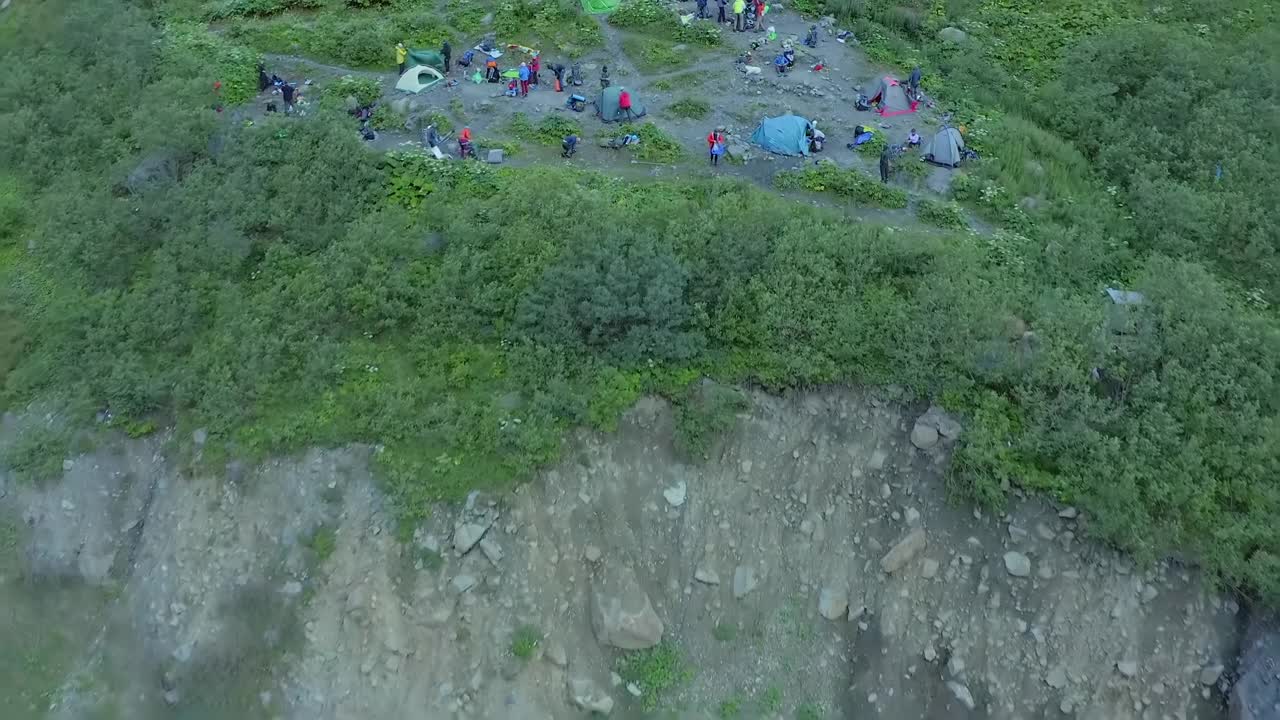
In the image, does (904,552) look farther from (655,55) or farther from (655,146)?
(655,55)

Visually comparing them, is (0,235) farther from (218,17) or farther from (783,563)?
(783,563)

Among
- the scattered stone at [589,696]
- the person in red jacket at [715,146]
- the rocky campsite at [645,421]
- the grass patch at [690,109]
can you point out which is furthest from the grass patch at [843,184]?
the scattered stone at [589,696]

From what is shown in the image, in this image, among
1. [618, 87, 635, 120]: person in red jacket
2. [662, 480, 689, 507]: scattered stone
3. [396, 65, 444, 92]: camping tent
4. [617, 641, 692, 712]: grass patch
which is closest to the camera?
[617, 641, 692, 712]: grass patch

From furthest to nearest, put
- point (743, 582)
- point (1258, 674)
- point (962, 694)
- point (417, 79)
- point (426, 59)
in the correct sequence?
1. point (426, 59)
2. point (417, 79)
3. point (743, 582)
4. point (962, 694)
5. point (1258, 674)

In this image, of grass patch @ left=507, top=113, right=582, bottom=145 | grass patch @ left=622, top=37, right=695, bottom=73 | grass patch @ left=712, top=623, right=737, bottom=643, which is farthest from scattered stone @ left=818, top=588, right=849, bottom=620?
grass patch @ left=622, top=37, right=695, bottom=73

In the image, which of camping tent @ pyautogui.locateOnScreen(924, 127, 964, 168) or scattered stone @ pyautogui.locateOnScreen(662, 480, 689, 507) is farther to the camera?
camping tent @ pyautogui.locateOnScreen(924, 127, 964, 168)

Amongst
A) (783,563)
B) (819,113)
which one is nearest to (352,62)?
(819,113)

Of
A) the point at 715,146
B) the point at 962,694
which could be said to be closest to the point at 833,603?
the point at 962,694

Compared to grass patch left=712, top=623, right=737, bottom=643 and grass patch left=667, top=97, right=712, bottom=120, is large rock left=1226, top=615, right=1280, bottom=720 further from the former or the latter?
grass patch left=667, top=97, right=712, bottom=120
